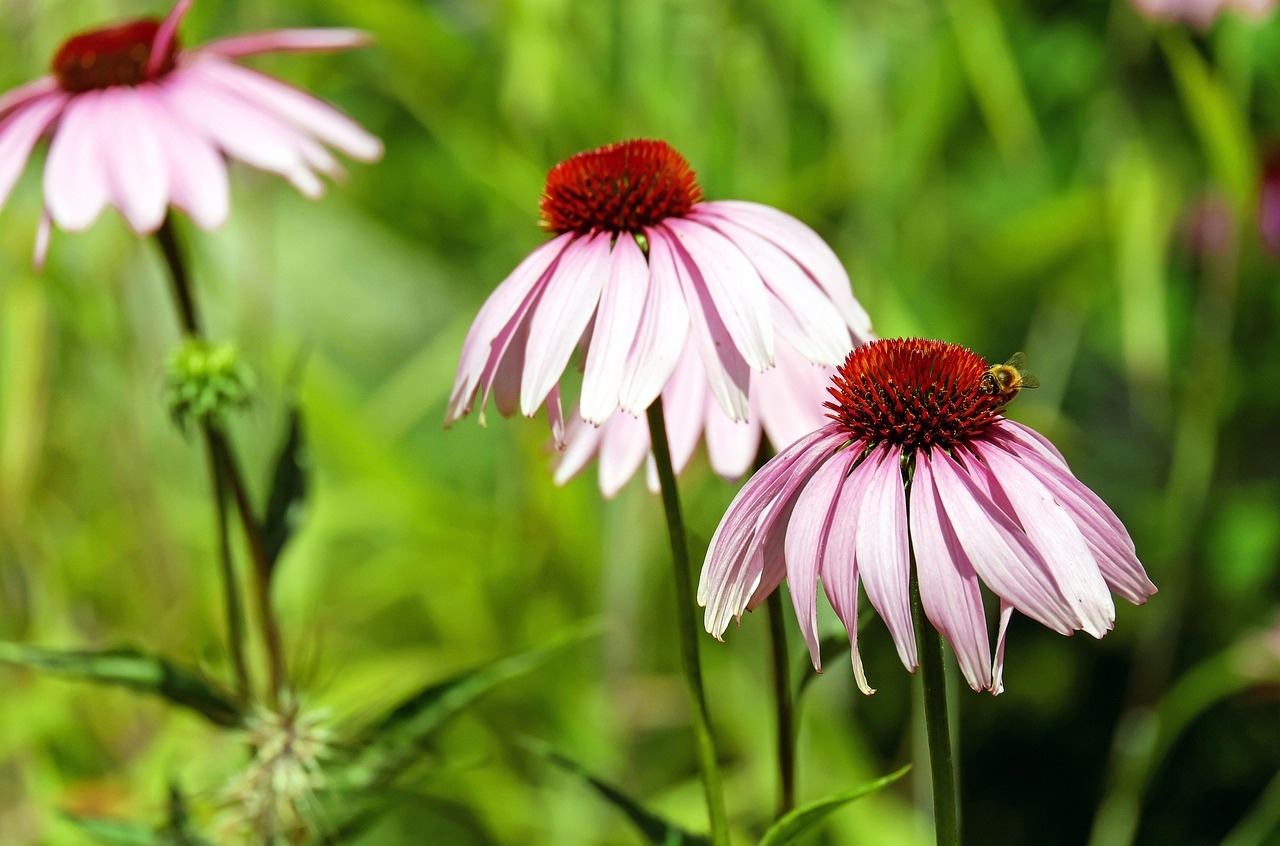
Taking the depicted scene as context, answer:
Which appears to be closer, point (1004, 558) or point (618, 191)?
point (1004, 558)

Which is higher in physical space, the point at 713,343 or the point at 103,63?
the point at 103,63

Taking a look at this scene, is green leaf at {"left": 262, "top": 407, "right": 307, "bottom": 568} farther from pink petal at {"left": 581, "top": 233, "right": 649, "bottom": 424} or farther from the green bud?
pink petal at {"left": 581, "top": 233, "right": 649, "bottom": 424}

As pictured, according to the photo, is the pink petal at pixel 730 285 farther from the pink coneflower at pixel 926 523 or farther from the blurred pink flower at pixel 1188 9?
the blurred pink flower at pixel 1188 9

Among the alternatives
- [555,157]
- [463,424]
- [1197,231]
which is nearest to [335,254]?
[463,424]

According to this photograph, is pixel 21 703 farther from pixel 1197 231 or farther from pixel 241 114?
pixel 1197 231

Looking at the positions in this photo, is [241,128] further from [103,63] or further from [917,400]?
[917,400]

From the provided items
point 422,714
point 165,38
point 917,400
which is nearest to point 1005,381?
point 917,400

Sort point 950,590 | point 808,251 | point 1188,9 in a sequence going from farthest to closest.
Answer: point 1188,9 < point 808,251 < point 950,590

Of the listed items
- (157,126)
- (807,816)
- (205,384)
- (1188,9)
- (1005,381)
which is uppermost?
(1188,9)
